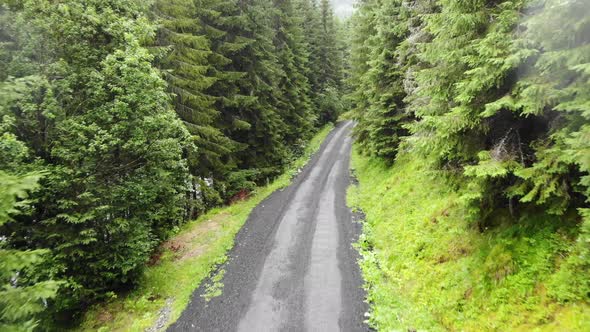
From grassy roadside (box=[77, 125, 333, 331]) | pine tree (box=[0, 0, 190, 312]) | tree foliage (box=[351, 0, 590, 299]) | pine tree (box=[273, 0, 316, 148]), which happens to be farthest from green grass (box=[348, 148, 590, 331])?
pine tree (box=[273, 0, 316, 148])

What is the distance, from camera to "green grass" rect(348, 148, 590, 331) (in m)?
6.70

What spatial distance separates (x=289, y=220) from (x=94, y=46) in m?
11.6

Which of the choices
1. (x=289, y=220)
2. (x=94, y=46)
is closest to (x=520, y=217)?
(x=289, y=220)

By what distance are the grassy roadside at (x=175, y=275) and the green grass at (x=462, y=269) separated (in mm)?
6471

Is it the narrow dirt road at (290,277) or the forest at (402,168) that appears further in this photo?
the narrow dirt road at (290,277)

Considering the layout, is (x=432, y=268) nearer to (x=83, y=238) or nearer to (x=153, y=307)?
(x=153, y=307)

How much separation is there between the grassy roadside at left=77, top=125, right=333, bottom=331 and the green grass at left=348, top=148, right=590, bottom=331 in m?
6.47

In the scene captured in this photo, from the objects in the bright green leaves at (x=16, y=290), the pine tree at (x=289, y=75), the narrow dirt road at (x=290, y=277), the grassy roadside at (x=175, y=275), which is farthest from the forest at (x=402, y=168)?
the pine tree at (x=289, y=75)

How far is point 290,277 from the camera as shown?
469 inches

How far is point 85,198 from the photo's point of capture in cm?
1055

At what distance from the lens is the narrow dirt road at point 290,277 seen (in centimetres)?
972

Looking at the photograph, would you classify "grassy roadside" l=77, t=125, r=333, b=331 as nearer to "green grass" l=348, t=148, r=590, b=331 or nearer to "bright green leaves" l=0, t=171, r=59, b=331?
"bright green leaves" l=0, t=171, r=59, b=331

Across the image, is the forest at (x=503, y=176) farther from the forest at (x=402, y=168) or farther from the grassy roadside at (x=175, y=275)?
the grassy roadside at (x=175, y=275)

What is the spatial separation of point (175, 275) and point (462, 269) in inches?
414
